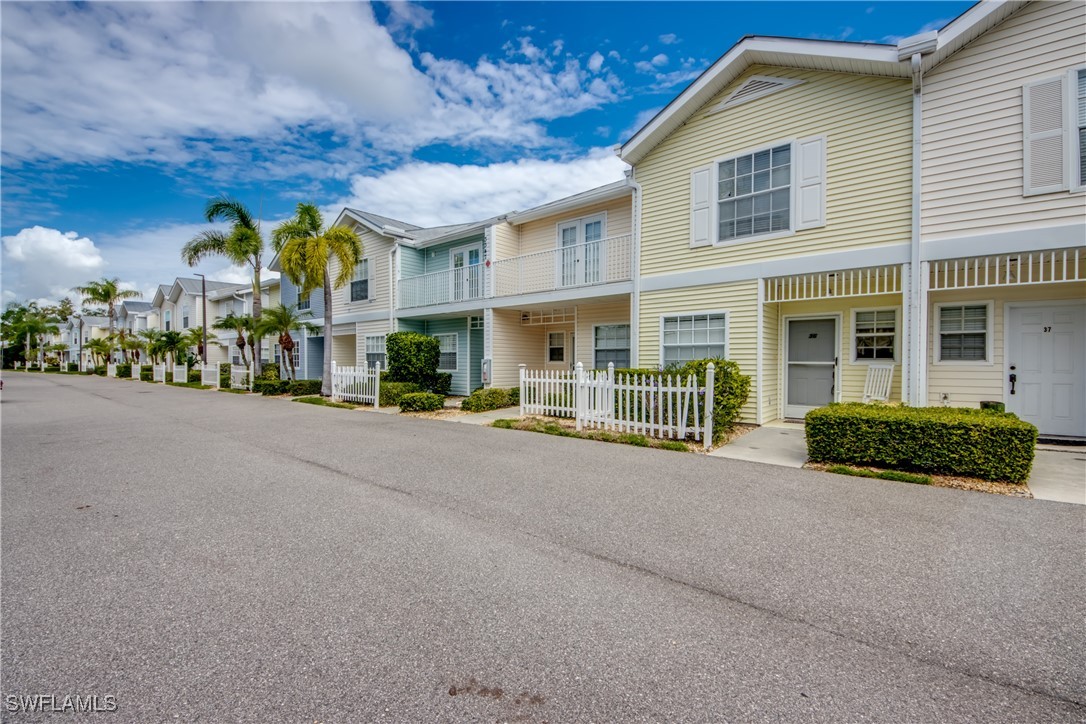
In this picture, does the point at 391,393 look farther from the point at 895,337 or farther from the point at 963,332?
the point at 963,332

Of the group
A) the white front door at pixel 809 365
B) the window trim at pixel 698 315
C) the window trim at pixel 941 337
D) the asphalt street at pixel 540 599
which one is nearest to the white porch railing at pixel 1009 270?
the window trim at pixel 941 337

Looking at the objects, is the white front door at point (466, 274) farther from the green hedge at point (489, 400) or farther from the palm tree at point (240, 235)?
the palm tree at point (240, 235)

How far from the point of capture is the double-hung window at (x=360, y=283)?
19906 mm

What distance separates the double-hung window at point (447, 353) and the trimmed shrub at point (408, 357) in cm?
197

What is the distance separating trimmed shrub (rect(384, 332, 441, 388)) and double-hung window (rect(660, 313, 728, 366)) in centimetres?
839

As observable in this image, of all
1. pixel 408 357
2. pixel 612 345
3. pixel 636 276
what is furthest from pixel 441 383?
pixel 636 276

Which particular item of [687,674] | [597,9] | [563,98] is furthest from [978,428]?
[563,98]

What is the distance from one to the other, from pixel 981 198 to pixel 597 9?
8408 mm

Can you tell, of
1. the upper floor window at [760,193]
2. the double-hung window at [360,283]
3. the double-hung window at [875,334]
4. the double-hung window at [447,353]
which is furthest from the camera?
the double-hung window at [360,283]

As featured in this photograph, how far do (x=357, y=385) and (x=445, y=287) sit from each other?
15.5 ft

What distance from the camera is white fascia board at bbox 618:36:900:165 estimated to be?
8.45 m

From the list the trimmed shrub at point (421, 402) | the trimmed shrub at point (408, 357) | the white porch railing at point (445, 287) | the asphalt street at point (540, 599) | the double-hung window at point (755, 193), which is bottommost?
the asphalt street at point (540, 599)

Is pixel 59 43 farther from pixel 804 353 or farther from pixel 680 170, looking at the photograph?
pixel 804 353

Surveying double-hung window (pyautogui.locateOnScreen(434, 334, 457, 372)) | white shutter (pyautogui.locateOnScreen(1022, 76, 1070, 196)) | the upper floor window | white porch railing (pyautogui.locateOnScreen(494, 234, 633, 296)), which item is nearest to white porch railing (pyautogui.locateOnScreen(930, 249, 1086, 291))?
white shutter (pyautogui.locateOnScreen(1022, 76, 1070, 196))
